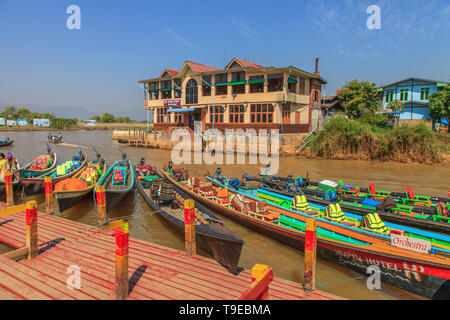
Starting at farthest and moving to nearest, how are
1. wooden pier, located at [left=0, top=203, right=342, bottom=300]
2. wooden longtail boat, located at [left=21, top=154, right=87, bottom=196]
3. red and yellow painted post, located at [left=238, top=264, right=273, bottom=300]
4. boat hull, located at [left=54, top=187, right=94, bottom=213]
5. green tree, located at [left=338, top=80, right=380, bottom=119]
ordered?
green tree, located at [left=338, top=80, right=380, bottom=119] < wooden longtail boat, located at [left=21, top=154, right=87, bottom=196] < boat hull, located at [left=54, top=187, right=94, bottom=213] < wooden pier, located at [left=0, top=203, right=342, bottom=300] < red and yellow painted post, located at [left=238, top=264, right=273, bottom=300]

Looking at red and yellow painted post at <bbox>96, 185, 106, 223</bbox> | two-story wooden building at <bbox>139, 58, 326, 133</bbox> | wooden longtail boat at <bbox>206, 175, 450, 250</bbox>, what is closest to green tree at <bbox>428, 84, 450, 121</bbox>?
two-story wooden building at <bbox>139, 58, 326, 133</bbox>

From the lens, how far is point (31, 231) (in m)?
7.23

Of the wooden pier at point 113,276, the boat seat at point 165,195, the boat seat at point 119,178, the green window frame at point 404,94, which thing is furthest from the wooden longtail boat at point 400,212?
the green window frame at point 404,94

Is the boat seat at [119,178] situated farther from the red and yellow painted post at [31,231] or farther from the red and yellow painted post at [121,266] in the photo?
the red and yellow painted post at [121,266]

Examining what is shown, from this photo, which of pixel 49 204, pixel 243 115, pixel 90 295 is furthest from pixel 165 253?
pixel 243 115

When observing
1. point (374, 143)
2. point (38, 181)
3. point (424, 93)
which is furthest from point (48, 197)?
point (424, 93)

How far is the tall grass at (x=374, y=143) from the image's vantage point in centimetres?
2628

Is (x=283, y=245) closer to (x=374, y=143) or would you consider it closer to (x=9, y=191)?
(x=9, y=191)

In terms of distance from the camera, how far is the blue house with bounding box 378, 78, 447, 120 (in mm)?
35125

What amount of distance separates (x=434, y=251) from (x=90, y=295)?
8191 mm

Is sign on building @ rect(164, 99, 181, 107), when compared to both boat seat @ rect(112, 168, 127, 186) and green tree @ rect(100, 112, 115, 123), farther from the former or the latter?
green tree @ rect(100, 112, 115, 123)

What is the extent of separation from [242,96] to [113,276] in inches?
1182

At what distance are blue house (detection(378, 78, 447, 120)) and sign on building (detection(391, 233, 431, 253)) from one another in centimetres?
3476
